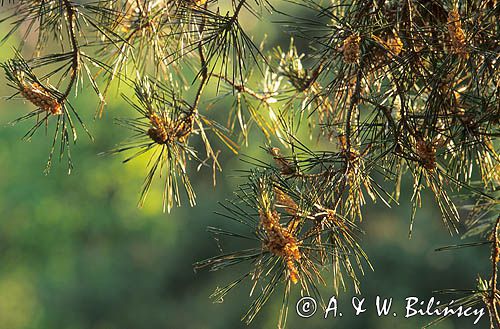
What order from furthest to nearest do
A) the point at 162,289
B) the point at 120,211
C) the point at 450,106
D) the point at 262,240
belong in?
the point at 120,211, the point at 162,289, the point at 450,106, the point at 262,240

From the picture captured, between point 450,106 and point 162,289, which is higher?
point 450,106

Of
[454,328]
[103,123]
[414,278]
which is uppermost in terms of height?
[103,123]

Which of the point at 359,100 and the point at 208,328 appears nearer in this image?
Answer: the point at 359,100

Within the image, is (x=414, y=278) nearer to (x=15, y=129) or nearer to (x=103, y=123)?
(x=103, y=123)

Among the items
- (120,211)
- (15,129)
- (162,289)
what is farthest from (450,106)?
(15,129)

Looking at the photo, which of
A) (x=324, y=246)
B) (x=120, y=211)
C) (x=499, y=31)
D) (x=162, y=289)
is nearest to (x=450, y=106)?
(x=499, y=31)

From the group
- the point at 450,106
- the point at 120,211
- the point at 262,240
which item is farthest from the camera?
the point at 120,211
